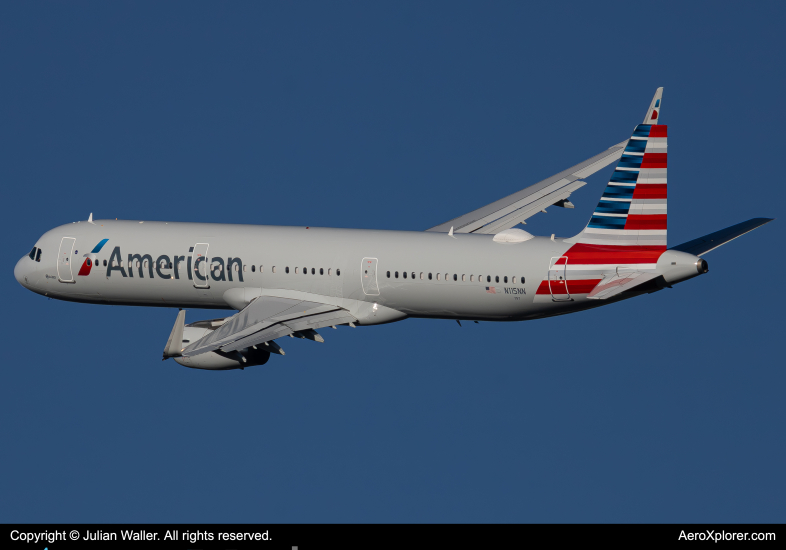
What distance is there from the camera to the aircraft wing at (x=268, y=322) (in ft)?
193

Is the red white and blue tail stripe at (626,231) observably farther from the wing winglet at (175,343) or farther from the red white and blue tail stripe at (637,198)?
the wing winglet at (175,343)

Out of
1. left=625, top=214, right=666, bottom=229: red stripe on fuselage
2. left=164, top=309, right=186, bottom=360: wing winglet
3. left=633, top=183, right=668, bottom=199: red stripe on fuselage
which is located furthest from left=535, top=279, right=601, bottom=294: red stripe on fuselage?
left=164, top=309, right=186, bottom=360: wing winglet

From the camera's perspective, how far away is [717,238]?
60.7m

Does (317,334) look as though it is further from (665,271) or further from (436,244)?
(665,271)

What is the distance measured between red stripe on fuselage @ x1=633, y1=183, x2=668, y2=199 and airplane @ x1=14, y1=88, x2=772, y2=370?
5 cm

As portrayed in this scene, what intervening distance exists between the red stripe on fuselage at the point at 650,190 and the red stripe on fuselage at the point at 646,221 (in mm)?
887

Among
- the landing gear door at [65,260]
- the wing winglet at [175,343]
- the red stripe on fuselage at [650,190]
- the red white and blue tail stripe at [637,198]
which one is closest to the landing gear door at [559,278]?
the red white and blue tail stripe at [637,198]

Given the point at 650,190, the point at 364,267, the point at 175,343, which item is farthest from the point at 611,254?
the point at 175,343

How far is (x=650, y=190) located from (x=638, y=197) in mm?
698

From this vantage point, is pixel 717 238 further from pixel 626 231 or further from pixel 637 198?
pixel 637 198

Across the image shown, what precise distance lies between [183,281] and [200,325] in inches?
115
